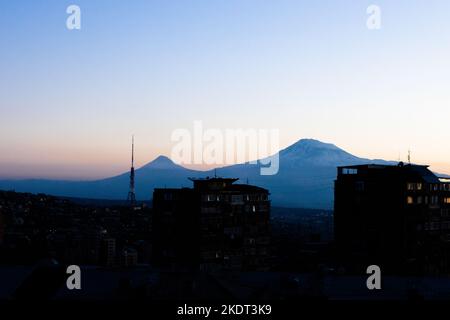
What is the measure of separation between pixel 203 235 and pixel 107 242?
28.4 m

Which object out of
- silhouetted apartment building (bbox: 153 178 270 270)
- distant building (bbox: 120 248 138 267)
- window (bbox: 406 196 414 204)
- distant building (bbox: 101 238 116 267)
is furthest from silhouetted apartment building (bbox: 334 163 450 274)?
distant building (bbox: 101 238 116 267)

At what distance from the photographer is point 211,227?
3393 inches

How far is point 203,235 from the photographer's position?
8562 cm

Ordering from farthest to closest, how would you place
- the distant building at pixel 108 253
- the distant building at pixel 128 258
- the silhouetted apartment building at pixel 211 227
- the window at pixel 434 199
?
the distant building at pixel 108 253
the distant building at pixel 128 258
the window at pixel 434 199
the silhouetted apartment building at pixel 211 227

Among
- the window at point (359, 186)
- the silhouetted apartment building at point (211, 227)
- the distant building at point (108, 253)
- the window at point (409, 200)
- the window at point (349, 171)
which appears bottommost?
the distant building at point (108, 253)

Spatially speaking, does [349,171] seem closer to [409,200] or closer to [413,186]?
[413,186]

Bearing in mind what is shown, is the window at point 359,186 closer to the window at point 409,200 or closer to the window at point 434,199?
the window at point 409,200

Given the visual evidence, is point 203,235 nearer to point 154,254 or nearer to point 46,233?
point 154,254

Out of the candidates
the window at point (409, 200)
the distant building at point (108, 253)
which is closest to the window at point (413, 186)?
the window at point (409, 200)

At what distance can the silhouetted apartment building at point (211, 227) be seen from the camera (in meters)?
85.8

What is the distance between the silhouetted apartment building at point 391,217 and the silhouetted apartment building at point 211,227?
11.7 meters

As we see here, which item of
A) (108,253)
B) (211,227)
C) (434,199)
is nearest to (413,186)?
(434,199)

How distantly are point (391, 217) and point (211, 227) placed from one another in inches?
983
